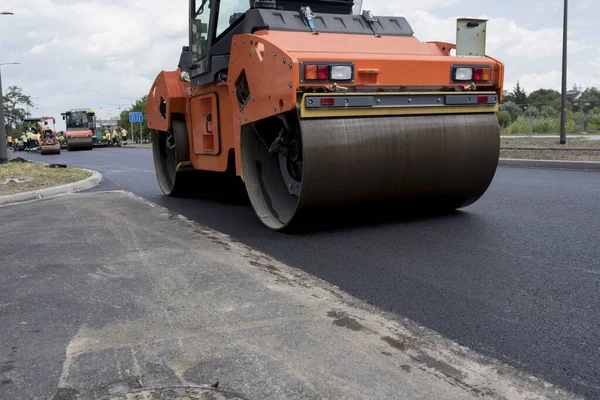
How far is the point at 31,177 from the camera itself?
12.3m

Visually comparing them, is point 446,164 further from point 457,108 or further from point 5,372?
point 5,372

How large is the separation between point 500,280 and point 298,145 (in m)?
2.45

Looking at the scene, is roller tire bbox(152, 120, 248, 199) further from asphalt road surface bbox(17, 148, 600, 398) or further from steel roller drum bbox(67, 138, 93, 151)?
steel roller drum bbox(67, 138, 93, 151)

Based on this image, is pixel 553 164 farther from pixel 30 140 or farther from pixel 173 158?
pixel 30 140

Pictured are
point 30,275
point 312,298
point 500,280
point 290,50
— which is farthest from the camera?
point 290,50

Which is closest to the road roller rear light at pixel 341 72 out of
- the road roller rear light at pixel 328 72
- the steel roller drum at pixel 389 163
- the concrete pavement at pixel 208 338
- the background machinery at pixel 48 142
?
the road roller rear light at pixel 328 72

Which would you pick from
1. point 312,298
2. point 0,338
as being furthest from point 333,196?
point 0,338

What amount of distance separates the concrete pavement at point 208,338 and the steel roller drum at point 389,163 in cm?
87

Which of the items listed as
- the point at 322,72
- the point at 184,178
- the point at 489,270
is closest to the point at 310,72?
the point at 322,72

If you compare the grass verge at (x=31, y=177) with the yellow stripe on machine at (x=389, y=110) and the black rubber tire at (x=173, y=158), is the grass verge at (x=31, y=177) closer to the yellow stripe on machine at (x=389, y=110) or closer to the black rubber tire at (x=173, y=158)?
the black rubber tire at (x=173, y=158)

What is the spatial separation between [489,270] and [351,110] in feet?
5.82

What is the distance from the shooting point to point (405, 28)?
245 inches

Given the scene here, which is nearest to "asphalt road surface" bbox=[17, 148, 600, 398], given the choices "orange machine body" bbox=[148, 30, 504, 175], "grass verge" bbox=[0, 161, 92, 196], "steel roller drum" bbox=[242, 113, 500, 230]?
"steel roller drum" bbox=[242, 113, 500, 230]

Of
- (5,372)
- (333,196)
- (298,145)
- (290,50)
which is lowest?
(5,372)
